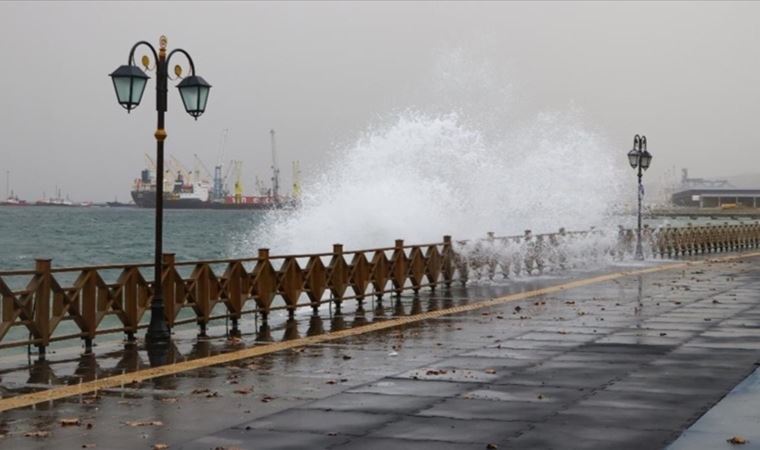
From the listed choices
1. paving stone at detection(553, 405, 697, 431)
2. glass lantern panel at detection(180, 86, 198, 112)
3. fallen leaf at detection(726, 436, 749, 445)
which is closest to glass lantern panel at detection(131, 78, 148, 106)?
glass lantern panel at detection(180, 86, 198, 112)

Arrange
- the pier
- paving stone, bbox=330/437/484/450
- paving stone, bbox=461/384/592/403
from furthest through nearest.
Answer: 1. paving stone, bbox=461/384/592/403
2. the pier
3. paving stone, bbox=330/437/484/450

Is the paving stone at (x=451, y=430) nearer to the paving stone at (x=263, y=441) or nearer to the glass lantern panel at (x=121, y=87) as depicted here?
the paving stone at (x=263, y=441)

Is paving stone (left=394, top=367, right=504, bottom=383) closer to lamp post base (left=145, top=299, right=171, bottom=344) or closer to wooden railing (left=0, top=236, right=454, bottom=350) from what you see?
lamp post base (left=145, top=299, right=171, bottom=344)

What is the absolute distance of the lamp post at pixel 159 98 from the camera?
1731 centimetres

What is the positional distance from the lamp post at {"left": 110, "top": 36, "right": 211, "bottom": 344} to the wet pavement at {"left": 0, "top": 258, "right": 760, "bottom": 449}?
1.99ft

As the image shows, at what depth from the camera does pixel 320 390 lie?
12719 millimetres

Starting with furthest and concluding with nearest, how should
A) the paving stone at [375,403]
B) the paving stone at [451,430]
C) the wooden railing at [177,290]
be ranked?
1. the wooden railing at [177,290]
2. the paving stone at [375,403]
3. the paving stone at [451,430]

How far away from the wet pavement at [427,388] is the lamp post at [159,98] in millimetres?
608

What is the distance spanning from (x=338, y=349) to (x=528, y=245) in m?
20.7

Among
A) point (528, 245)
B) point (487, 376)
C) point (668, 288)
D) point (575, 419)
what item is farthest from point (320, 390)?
point (528, 245)

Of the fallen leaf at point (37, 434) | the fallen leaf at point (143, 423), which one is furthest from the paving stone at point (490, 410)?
the fallen leaf at point (37, 434)

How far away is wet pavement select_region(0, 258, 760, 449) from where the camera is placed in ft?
32.9

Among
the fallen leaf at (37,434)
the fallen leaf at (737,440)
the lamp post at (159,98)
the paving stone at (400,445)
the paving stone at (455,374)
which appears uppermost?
the lamp post at (159,98)

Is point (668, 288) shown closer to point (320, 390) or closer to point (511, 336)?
point (511, 336)
